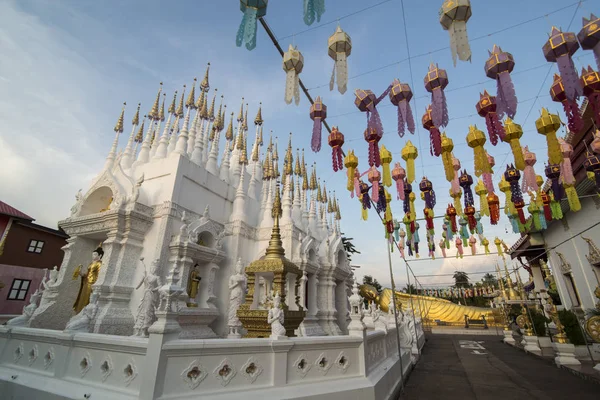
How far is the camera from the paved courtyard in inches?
270

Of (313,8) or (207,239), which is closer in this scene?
(313,8)

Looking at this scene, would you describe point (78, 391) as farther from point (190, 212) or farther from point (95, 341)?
point (190, 212)

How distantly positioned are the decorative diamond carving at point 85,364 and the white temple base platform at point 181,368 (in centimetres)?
1

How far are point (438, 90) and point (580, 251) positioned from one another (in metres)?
14.6

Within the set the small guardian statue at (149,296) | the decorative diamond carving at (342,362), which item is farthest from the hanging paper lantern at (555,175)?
the small guardian statue at (149,296)

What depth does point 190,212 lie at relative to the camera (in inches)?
466

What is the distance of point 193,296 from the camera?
10.7m

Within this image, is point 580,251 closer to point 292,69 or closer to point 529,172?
point 529,172

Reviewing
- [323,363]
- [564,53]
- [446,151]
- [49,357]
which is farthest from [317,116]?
[49,357]

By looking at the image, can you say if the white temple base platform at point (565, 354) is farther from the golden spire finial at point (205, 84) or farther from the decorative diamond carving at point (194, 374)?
the golden spire finial at point (205, 84)

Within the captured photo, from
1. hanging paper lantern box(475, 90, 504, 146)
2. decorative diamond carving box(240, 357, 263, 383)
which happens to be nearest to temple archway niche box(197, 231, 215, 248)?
decorative diamond carving box(240, 357, 263, 383)

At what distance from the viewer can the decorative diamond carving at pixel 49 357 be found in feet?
17.3

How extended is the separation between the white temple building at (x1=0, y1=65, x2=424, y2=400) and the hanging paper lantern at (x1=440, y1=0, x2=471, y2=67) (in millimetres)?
5028

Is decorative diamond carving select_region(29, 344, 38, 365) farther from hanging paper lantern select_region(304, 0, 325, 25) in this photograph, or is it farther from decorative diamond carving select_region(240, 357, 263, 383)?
hanging paper lantern select_region(304, 0, 325, 25)
